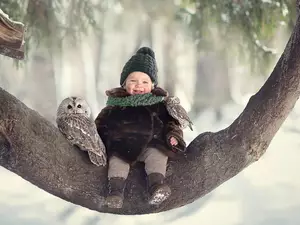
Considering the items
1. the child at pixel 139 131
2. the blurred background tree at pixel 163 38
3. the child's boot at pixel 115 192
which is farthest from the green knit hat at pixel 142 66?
the blurred background tree at pixel 163 38

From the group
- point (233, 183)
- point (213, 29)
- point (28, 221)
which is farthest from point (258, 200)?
point (28, 221)

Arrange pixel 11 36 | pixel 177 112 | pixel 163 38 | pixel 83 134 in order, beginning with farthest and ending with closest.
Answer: pixel 163 38, pixel 177 112, pixel 83 134, pixel 11 36

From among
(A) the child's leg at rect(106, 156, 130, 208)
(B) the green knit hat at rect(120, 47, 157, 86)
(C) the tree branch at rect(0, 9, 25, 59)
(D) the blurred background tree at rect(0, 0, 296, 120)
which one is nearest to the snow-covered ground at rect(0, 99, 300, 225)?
(D) the blurred background tree at rect(0, 0, 296, 120)

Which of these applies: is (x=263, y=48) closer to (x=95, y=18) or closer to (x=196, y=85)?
(x=196, y=85)

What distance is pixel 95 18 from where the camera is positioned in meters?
2.05

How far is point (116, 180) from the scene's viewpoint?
105 centimetres

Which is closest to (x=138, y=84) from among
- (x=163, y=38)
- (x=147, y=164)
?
(x=147, y=164)

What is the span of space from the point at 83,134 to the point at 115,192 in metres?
0.12

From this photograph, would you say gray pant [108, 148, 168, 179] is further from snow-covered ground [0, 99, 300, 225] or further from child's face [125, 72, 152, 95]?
snow-covered ground [0, 99, 300, 225]

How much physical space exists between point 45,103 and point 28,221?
1.39 ft

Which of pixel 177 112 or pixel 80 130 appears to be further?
pixel 177 112

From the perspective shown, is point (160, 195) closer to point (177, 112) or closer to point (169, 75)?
point (177, 112)

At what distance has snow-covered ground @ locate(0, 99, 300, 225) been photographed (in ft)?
6.66

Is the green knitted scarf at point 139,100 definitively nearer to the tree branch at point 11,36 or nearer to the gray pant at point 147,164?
the gray pant at point 147,164
